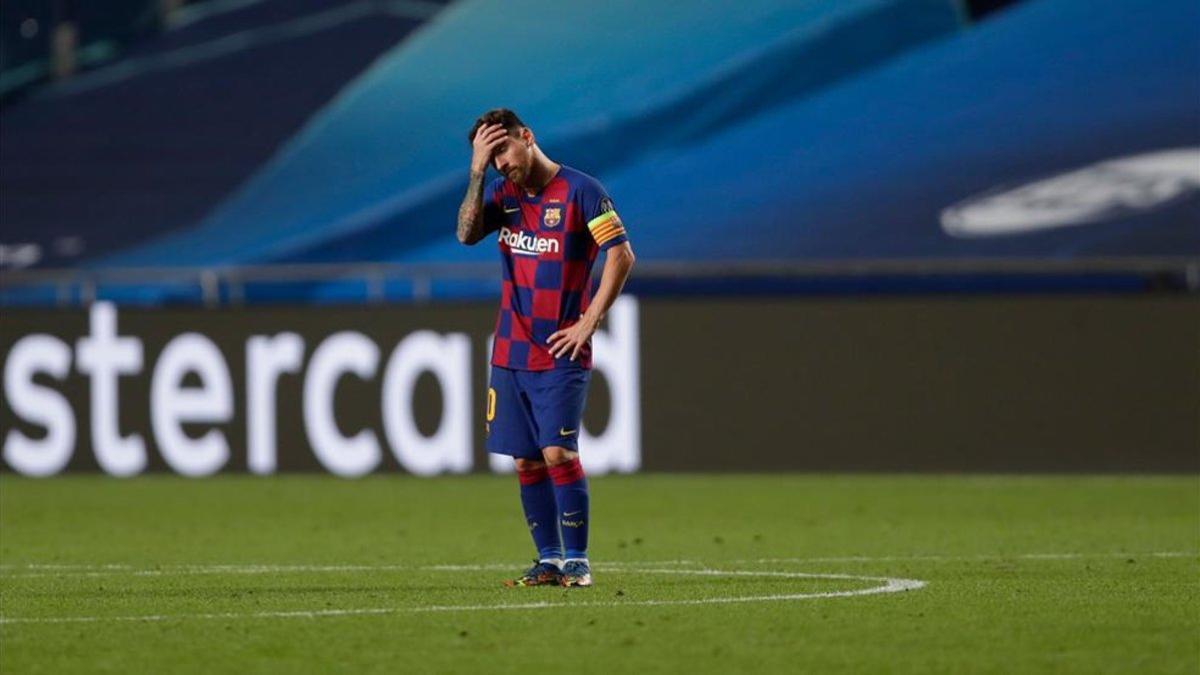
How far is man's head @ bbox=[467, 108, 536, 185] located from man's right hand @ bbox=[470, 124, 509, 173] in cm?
2

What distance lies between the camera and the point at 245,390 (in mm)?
20297

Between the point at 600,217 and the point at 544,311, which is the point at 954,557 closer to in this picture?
the point at 544,311

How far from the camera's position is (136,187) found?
2473cm

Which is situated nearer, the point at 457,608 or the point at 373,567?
the point at 457,608

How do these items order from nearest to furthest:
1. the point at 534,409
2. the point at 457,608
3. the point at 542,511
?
the point at 457,608 < the point at 534,409 < the point at 542,511

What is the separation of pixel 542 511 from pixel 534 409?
1.49 feet

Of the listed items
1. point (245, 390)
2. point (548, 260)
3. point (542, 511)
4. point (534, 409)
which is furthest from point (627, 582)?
point (245, 390)

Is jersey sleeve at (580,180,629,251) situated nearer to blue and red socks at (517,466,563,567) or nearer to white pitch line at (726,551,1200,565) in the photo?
blue and red socks at (517,466,563,567)

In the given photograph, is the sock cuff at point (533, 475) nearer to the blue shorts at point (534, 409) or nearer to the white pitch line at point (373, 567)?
the blue shorts at point (534, 409)

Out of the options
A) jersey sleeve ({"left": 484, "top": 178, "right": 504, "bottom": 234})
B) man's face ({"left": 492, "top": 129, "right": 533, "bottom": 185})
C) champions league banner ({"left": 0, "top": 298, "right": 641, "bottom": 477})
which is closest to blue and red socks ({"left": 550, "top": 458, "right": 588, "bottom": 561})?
jersey sleeve ({"left": 484, "top": 178, "right": 504, "bottom": 234})

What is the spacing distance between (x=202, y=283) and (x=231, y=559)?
32.0ft

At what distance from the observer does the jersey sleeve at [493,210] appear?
10.5 metres

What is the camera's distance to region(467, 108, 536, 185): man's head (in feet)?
33.5

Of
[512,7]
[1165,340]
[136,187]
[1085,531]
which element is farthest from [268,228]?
[1085,531]
